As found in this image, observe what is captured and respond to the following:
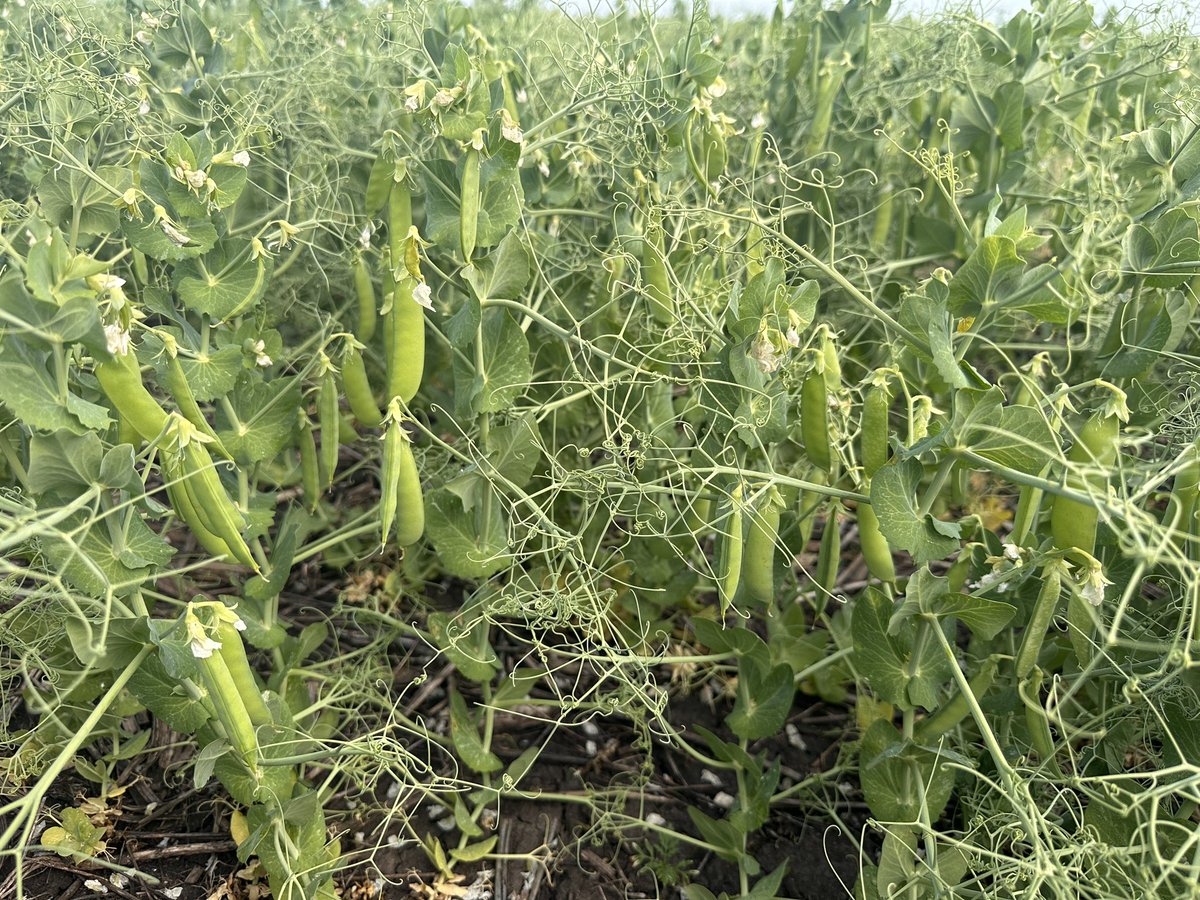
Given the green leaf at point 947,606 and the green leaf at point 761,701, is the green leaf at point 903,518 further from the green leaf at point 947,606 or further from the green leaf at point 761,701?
the green leaf at point 761,701

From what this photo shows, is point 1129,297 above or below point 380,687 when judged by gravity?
above

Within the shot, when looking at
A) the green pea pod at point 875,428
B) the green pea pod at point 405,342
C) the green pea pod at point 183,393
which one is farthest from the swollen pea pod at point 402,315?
the green pea pod at point 875,428

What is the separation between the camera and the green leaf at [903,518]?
4.78 feet

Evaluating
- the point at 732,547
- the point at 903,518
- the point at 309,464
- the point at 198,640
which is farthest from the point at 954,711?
the point at 309,464

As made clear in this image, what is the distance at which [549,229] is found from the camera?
7.95 ft

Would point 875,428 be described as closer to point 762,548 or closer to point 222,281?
point 762,548

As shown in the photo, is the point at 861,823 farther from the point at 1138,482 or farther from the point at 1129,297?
the point at 1129,297

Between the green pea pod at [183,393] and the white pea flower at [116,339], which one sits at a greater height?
the white pea flower at [116,339]

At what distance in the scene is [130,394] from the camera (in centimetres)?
137

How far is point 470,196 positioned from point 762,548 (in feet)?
2.73

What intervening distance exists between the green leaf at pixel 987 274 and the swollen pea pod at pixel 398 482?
100 centimetres

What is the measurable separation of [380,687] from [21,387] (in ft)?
3.79

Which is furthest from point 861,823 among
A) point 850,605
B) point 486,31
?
point 486,31

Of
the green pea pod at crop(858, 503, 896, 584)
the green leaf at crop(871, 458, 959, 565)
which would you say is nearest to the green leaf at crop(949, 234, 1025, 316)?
the green leaf at crop(871, 458, 959, 565)
